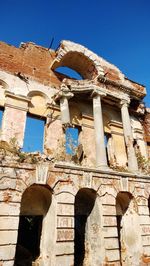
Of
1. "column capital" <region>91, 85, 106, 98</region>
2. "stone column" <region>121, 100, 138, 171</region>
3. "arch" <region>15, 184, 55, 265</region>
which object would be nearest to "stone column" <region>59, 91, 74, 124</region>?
"column capital" <region>91, 85, 106, 98</region>

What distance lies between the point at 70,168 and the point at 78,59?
7487mm

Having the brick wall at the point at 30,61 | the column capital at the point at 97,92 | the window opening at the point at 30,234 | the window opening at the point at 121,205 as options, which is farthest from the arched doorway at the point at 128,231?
the brick wall at the point at 30,61

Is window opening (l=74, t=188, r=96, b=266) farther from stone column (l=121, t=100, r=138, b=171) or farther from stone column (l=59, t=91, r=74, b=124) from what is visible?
stone column (l=59, t=91, r=74, b=124)

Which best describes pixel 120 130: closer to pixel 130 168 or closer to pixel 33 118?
pixel 130 168

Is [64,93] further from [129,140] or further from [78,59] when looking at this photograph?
[129,140]

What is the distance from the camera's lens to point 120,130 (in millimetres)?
12500

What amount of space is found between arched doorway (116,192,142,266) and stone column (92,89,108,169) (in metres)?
1.47

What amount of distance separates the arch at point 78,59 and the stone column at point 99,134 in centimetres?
160

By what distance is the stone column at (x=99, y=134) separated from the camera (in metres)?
8.97

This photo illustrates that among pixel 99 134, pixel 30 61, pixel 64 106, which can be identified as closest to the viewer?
pixel 99 134

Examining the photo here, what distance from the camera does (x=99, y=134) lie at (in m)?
9.84

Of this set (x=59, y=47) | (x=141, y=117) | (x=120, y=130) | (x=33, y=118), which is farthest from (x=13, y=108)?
(x=141, y=117)

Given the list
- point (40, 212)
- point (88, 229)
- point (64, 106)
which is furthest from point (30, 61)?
point (88, 229)

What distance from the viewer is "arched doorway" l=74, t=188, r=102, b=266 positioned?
7207 mm
